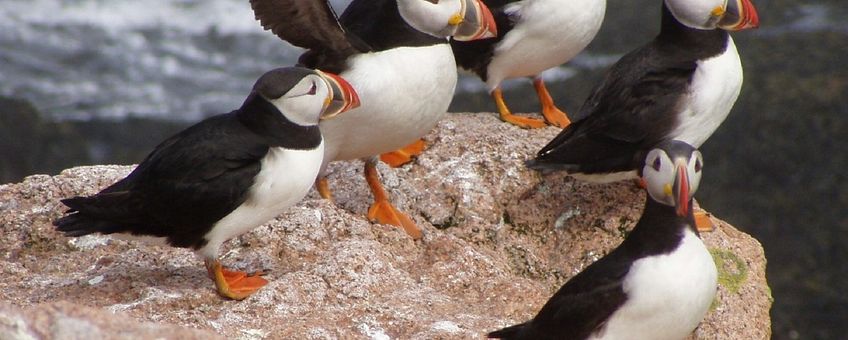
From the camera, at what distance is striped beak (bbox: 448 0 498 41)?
6094 mm

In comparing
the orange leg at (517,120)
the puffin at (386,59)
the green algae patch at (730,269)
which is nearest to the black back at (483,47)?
the orange leg at (517,120)

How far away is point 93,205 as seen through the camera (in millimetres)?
5086

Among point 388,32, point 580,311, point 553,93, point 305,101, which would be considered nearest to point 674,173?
point 580,311

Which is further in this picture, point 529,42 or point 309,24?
point 529,42

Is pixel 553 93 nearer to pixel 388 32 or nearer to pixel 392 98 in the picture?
pixel 388 32

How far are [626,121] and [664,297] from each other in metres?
1.48

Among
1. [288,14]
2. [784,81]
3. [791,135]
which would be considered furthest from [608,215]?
[784,81]

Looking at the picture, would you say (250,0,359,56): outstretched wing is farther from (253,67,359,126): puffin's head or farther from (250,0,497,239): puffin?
(253,67,359,126): puffin's head

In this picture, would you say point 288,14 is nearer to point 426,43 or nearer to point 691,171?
point 426,43

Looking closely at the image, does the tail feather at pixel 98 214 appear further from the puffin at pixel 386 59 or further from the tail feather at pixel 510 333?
the tail feather at pixel 510 333

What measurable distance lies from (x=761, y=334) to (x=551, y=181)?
1305mm

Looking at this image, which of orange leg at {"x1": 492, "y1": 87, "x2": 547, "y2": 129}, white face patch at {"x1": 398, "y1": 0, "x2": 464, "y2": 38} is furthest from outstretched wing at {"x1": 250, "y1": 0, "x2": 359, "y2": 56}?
orange leg at {"x1": 492, "y1": 87, "x2": 547, "y2": 129}

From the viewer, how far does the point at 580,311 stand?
485 centimetres

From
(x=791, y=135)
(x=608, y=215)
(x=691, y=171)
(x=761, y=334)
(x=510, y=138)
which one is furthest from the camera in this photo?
(x=791, y=135)
